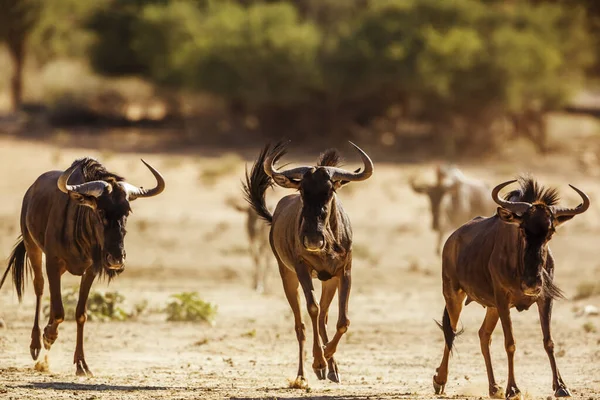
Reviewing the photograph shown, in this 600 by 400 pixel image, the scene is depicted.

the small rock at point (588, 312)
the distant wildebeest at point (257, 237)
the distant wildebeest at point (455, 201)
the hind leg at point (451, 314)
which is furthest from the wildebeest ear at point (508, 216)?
the distant wildebeest at point (455, 201)

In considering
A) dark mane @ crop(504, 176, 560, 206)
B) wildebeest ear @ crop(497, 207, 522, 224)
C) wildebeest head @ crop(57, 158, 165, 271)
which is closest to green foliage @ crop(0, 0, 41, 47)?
wildebeest head @ crop(57, 158, 165, 271)

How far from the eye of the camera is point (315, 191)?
10.3 meters

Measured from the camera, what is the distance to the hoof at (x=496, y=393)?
395 inches

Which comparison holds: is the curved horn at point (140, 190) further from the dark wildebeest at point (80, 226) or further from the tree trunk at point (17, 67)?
the tree trunk at point (17, 67)

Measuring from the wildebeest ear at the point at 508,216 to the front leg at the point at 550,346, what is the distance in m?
0.76

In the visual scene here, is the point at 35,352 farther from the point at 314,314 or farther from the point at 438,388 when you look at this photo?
the point at 438,388

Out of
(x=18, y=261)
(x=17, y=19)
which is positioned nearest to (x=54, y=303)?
(x=18, y=261)

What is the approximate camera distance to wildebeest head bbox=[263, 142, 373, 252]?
1017 centimetres

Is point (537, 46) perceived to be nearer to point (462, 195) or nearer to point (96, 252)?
point (462, 195)

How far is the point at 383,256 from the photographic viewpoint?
24391 mm

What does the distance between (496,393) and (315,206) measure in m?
2.24

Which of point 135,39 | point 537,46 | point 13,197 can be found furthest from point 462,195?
point 135,39

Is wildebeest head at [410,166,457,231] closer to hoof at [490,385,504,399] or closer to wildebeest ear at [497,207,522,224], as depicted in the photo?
hoof at [490,385,504,399]

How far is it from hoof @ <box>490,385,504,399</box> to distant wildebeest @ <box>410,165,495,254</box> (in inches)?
553
